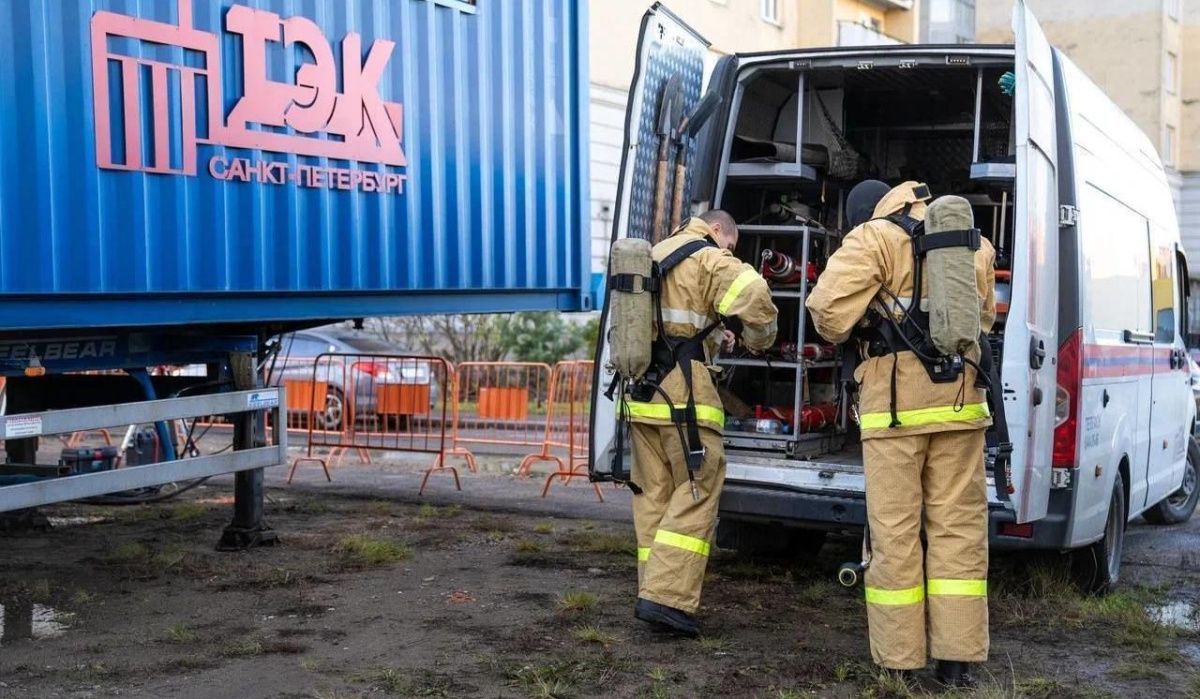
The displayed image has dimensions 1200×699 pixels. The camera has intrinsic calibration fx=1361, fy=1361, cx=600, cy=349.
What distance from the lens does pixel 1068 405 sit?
232 inches

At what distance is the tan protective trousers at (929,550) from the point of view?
495 centimetres

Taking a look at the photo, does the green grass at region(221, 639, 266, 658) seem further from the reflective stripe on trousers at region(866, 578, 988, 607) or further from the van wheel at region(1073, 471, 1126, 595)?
the van wheel at region(1073, 471, 1126, 595)

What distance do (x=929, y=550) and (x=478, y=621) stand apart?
2.08 metres

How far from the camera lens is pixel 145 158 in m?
5.95

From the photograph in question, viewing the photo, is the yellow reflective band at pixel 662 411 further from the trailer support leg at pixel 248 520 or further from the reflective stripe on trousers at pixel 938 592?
the trailer support leg at pixel 248 520

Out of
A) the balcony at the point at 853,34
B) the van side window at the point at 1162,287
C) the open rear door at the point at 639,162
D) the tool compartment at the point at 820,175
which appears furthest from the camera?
the balcony at the point at 853,34

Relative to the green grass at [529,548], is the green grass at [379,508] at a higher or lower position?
lower

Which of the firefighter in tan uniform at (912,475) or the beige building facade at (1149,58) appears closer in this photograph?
the firefighter in tan uniform at (912,475)

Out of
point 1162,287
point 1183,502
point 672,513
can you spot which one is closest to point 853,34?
point 1183,502

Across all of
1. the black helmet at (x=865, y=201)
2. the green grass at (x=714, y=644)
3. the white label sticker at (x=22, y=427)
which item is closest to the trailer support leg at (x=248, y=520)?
the white label sticker at (x=22, y=427)

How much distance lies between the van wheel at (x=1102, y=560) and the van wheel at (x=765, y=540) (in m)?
1.37

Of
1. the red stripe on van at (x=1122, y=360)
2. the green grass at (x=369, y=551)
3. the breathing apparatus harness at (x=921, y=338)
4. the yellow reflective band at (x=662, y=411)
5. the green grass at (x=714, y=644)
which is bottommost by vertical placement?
the green grass at (x=369, y=551)

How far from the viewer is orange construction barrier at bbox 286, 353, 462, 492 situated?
10930 mm

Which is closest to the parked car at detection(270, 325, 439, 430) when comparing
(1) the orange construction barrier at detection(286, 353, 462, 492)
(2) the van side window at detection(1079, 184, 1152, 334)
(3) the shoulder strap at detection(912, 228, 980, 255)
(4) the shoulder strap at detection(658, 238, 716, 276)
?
(1) the orange construction barrier at detection(286, 353, 462, 492)
